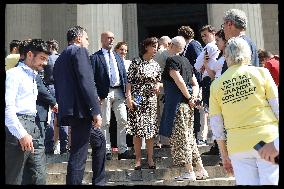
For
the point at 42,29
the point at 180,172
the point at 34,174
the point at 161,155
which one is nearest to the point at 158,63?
the point at 161,155

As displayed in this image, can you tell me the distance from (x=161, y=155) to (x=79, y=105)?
261cm

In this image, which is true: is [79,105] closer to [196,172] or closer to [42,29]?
Result: [196,172]

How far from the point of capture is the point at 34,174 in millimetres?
4586

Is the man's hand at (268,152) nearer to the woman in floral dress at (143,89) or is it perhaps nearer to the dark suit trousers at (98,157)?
the dark suit trousers at (98,157)

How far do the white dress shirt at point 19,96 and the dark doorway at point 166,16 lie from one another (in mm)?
10965

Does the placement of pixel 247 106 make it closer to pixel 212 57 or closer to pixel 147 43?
pixel 212 57

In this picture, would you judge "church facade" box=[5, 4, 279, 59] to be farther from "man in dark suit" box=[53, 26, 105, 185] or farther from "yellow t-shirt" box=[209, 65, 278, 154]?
"yellow t-shirt" box=[209, 65, 278, 154]

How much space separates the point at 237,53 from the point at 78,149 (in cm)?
200

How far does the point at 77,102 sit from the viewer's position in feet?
16.0

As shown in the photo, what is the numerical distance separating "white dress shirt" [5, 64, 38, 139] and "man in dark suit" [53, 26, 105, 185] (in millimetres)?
350

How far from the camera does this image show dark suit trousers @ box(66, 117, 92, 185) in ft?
15.7

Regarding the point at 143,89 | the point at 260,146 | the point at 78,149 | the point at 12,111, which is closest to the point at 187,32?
the point at 143,89

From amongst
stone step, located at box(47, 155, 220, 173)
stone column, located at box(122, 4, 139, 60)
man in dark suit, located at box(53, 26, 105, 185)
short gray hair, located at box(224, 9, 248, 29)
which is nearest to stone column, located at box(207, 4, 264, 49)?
stone column, located at box(122, 4, 139, 60)

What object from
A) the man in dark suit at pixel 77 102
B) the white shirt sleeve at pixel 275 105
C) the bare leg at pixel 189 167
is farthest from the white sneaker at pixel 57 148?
the white shirt sleeve at pixel 275 105
